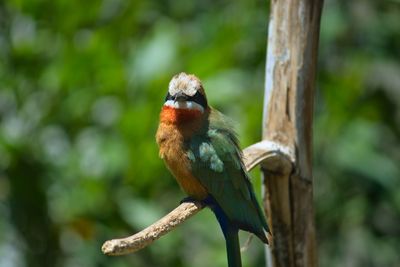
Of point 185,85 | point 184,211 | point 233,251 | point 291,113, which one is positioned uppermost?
point 185,85

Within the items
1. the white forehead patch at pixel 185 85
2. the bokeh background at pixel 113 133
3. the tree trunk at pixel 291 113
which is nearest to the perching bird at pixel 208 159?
the white forehead patch at pixel 185 85

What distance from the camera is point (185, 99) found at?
3027 millimetres

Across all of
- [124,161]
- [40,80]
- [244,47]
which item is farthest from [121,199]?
[244,47]

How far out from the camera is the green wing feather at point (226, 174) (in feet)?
9.76

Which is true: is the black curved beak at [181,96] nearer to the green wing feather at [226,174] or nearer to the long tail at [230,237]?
the green wing feather at [226,174]

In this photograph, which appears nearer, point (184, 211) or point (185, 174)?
point (184, 211)

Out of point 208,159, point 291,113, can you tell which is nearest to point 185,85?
point 208,159

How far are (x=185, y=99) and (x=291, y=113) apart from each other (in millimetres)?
317

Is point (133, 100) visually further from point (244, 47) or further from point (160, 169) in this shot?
point (244, 47)

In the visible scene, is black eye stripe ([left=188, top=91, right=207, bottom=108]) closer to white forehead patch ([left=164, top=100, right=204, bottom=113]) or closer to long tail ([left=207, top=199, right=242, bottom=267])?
white forehead patch ([left=164, top=100, right=204, bottom=113])

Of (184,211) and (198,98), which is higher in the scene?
(198,98)

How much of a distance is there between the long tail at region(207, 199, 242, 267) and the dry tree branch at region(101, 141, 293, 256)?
127 mm

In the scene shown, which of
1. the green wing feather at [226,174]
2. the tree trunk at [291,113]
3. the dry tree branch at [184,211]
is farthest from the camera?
the tree trunk at [291,113]

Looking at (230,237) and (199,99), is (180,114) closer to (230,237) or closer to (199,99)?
(199,99)
